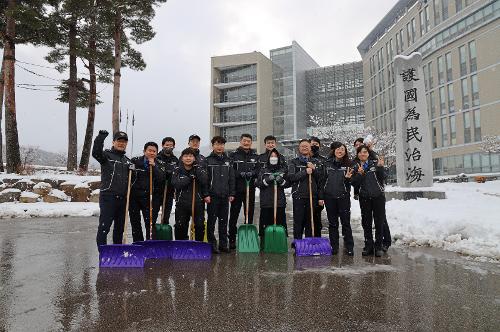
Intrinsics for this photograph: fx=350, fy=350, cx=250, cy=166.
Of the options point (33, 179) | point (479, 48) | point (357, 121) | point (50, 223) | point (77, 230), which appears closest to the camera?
point (77, 230)

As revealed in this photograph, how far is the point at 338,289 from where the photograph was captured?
12.3 feet

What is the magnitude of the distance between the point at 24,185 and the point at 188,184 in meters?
11.9

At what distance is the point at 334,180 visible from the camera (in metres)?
5.91

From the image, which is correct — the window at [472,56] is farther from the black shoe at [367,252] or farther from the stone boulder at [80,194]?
the black shoe at [367,252]

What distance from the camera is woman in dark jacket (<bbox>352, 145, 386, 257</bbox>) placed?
5.70 meters

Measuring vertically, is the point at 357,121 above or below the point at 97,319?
above

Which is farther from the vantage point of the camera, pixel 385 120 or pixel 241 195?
pixel 385 120

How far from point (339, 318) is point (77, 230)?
736 centimetres

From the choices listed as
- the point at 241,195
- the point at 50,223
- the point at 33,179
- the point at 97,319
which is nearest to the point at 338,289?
the point at 97,319

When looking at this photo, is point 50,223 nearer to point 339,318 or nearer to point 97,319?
point 97,319

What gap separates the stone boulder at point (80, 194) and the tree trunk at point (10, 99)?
3.38m

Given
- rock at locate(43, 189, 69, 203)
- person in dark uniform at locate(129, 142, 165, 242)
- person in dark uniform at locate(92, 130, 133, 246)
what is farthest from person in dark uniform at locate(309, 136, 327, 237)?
rock at locate(43, 189, 69, 203)

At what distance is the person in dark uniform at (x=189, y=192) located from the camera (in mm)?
5781

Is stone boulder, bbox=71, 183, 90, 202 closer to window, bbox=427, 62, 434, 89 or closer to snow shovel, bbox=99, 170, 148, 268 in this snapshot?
snow shovel, bbox=99, 170, 148, 268
